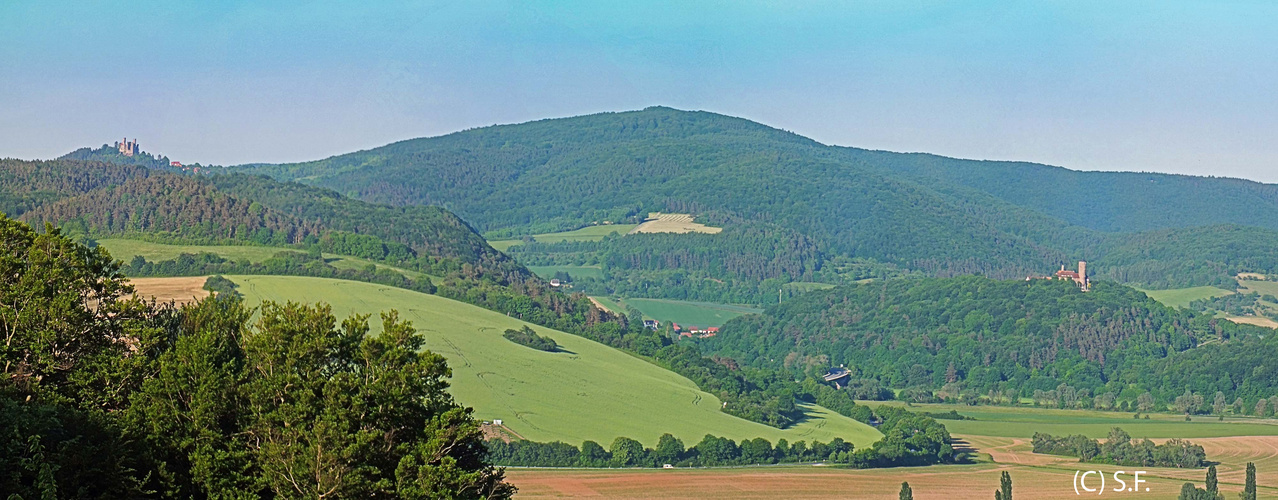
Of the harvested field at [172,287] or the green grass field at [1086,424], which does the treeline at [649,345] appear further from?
the harvested field at [172,287]

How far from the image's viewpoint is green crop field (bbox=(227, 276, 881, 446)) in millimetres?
101250

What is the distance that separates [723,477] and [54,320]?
57658mm

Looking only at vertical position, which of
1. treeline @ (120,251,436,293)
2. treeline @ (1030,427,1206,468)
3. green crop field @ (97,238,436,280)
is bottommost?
treeline @ (1030,427,1206,468)

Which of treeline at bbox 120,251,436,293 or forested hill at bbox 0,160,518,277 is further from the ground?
forested hill at bbox 0,160,518,277

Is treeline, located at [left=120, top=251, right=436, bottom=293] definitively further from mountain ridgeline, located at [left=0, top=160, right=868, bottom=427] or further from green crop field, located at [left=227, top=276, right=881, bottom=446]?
green crop field, located at [left=227, top=276, right=881, bottom=446]

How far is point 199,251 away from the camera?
146m

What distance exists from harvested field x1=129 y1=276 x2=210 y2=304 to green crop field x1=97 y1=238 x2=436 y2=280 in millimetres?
13782

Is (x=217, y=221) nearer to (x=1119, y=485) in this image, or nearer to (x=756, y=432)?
(x=756, y=432)

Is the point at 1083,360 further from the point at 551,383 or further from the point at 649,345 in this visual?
the point at 551,383

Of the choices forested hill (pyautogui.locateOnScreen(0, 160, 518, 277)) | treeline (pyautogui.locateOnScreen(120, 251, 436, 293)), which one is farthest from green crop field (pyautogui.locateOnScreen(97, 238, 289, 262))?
forested hill (pyautogui.locateOnScreen(0, 160, 518, 277))

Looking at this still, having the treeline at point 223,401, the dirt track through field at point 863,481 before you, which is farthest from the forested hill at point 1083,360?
the treeline at point 223,401

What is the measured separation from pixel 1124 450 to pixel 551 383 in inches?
1590

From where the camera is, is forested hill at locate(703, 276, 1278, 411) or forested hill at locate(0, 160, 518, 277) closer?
forested hill at locate(0, 160, 518, 277)

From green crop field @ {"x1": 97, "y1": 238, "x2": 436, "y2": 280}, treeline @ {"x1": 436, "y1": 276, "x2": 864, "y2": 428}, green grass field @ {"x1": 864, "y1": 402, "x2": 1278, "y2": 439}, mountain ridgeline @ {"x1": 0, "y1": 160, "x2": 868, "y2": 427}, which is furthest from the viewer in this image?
green crop field @ {"x1": 97, "y1": 238, "x2": 436, "y2": 280}
